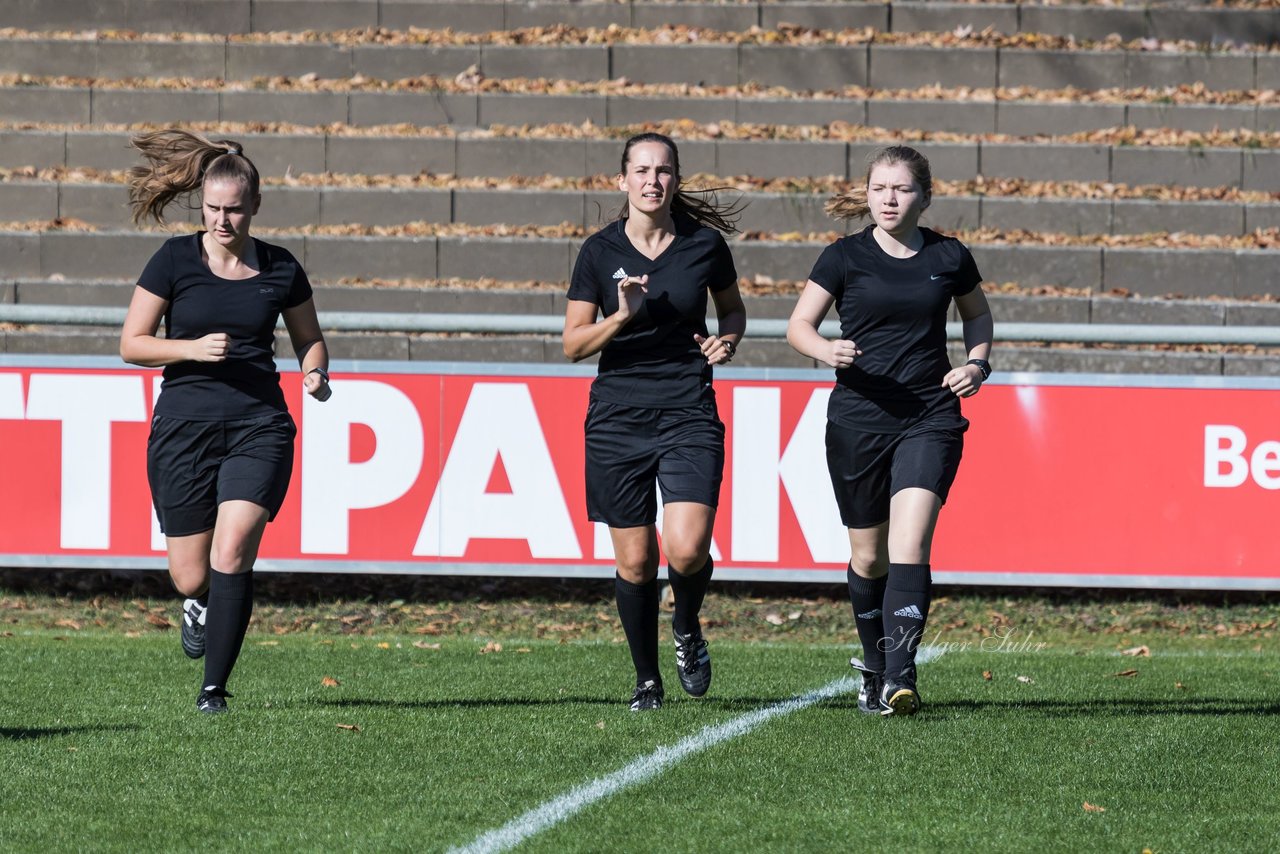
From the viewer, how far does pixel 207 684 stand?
673 centimetres

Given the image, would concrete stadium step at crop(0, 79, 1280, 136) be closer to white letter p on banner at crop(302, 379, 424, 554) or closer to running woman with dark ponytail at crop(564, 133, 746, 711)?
white letter p on banner at crop(302, 379, 424, 554)

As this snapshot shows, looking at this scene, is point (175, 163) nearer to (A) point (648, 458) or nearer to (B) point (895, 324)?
(A) point (648, 458)

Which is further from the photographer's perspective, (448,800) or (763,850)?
(448,800)

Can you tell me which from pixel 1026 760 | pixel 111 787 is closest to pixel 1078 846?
pixel 1026 760

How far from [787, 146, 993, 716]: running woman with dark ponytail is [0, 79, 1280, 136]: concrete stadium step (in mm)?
8608

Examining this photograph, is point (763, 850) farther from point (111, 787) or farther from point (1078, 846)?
point (111, 787)

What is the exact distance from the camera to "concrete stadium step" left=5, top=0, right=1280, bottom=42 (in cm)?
1595

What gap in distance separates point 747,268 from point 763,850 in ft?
29.6

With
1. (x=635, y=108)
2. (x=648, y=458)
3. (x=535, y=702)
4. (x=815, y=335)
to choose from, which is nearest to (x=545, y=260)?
(x=635, y=108)

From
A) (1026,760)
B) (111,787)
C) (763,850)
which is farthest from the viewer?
(1026,760)

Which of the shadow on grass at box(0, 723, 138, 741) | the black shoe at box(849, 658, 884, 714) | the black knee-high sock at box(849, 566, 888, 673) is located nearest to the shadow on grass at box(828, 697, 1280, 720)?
the black shoe at box(849, 658, 884, 714)

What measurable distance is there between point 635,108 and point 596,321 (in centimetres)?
888

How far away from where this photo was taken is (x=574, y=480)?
1002 cm

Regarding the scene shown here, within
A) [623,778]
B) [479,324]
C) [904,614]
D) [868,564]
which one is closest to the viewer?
[623,778]
